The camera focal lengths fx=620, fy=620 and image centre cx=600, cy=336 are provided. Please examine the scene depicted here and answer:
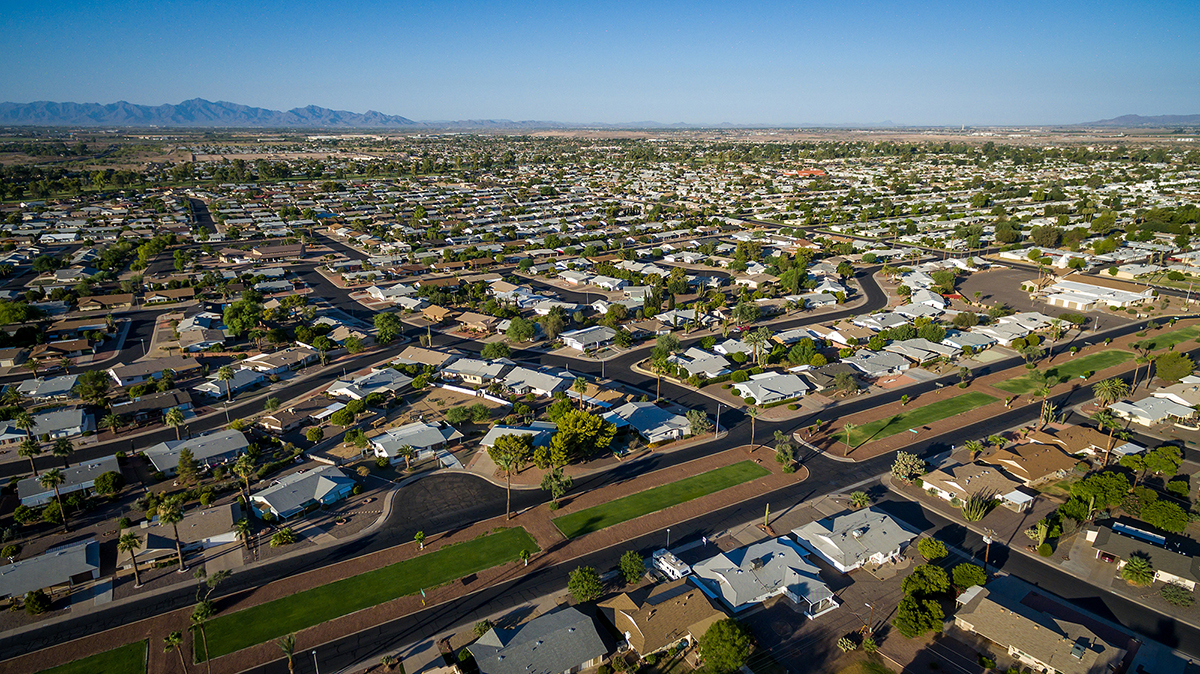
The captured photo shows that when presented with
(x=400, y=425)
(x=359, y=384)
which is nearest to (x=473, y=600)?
(x=400, y=425)

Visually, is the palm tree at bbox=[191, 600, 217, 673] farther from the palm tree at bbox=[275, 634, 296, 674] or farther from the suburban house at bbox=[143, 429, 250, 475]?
the suburban house at bbox=[143, 429, 250, 475]

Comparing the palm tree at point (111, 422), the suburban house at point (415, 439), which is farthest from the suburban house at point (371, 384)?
the palm tree at point (111, 422)

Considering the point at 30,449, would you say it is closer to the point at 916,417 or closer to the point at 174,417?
the point at 174,417

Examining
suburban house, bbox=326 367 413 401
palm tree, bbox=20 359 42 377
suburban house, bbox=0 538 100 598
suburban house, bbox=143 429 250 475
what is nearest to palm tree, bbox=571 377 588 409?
suburban house, bbox=326 367 413 401

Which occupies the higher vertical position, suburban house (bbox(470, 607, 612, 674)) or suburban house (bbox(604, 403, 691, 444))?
suburban house (bbox(604, 403, 691, 444))

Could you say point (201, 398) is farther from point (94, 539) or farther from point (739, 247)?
point (739, 247)

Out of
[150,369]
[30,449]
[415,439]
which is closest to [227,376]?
[150,369]

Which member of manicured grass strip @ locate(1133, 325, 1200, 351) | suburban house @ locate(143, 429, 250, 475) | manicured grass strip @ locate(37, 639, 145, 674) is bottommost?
manicured grass strip @ locate(37, 639, 145, 674)
